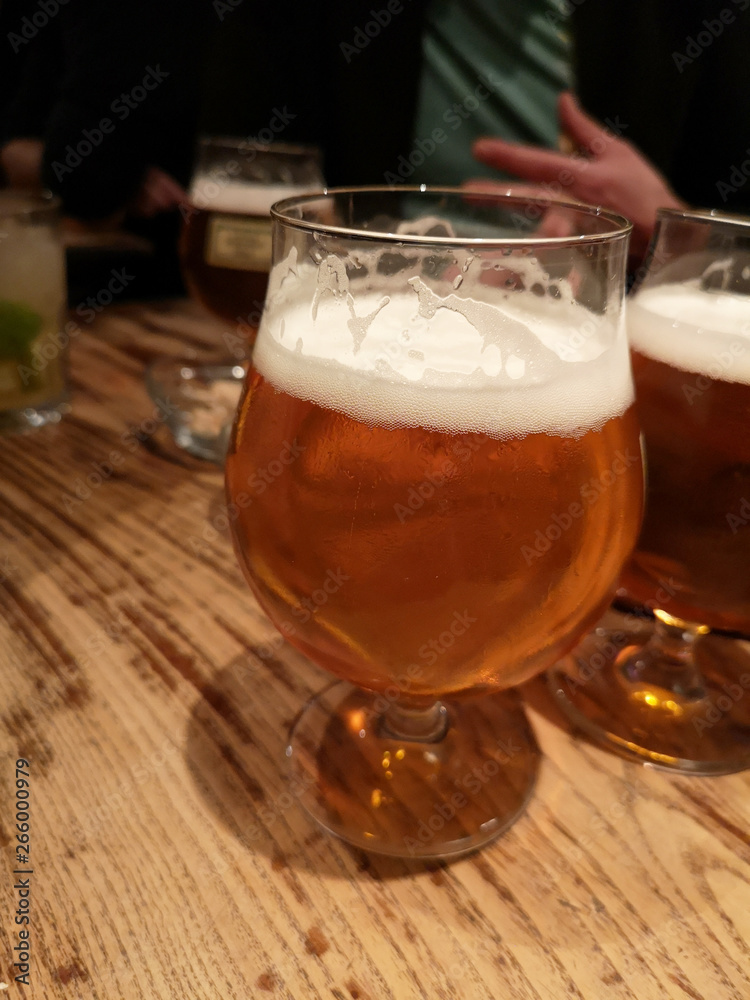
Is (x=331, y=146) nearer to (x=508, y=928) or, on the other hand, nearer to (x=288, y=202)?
(x=288, y=202)

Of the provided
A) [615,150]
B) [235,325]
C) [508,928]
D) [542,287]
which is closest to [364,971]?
[508,928]

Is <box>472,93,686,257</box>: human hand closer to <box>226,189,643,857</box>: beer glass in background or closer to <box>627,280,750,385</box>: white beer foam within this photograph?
<box>627,280,750,385</box>: white beer foam

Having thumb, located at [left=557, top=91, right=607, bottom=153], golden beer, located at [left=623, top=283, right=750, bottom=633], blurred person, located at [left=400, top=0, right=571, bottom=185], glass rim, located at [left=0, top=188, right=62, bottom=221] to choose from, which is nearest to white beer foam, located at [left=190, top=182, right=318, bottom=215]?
glass rim, located at [left=0, top=188, right=62, bottom=221]

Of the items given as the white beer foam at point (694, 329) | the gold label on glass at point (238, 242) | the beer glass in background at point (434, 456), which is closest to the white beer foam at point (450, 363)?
the beer glass in background at point (434, 456)

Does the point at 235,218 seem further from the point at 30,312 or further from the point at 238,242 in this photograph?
the point at 30,312

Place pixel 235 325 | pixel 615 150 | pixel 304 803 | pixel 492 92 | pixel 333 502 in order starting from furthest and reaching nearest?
pixel 492 92
pixel 615 150
pixel 235 325
pixel 304 803
pixel 333 502

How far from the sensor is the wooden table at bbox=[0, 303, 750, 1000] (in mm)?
458

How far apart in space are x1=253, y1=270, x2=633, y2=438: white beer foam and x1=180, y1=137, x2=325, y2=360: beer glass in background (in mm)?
727

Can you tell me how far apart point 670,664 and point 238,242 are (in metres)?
0.87

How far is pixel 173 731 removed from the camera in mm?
625

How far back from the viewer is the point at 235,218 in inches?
47.1

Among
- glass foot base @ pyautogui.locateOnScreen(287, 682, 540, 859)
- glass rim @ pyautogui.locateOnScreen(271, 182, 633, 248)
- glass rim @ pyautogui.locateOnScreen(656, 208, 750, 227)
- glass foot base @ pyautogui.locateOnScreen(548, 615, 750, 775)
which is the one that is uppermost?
glass rim @ pyautogui.locateOnScreen(656, 208, 750, 227)

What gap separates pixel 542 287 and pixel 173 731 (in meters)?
A: 0.45

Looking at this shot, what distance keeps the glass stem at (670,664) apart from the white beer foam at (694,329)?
26cm
